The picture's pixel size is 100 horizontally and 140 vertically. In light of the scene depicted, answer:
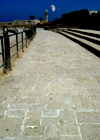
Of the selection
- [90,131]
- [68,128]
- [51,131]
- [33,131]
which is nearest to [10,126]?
[33,131]

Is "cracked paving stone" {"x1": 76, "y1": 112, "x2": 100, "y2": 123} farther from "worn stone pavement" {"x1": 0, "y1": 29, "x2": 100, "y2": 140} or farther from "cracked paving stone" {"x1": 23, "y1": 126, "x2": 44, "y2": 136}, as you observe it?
"cracked paving stone" {"x1": 23, "y1": 126, "x2": 44, "y2": 136}

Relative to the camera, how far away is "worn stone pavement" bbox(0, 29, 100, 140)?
2.18 m

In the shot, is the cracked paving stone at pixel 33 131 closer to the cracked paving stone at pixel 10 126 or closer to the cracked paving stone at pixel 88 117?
the cracked paving stone at pixel 10 126

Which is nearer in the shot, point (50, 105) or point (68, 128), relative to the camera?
point (68, 128)

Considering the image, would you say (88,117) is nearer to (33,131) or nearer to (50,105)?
(50,105)

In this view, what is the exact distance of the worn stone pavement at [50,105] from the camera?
218cm

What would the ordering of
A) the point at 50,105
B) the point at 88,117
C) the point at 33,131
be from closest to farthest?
the point at 33,131 → the point at 88,117 → the point at 50,105

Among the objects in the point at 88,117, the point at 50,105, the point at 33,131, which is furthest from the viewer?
the point at 50,105

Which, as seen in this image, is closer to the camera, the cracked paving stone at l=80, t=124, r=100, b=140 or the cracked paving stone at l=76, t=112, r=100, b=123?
the cracked paving stone at l=80, t=124, r=100, b=140

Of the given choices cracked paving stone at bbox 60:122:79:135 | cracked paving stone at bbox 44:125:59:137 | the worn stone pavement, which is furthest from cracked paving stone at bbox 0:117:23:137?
cracked paving stone at bbox 60:122:79:135

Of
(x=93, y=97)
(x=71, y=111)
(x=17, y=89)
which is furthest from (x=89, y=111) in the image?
(x=17, y=89)

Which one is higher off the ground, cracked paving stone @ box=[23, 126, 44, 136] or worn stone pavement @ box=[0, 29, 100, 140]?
worn stone pavement @ box=[0, 29, 100, 140]

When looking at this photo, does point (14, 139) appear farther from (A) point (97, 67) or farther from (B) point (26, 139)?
(A) point (97, 67)

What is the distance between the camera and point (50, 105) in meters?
2.89
